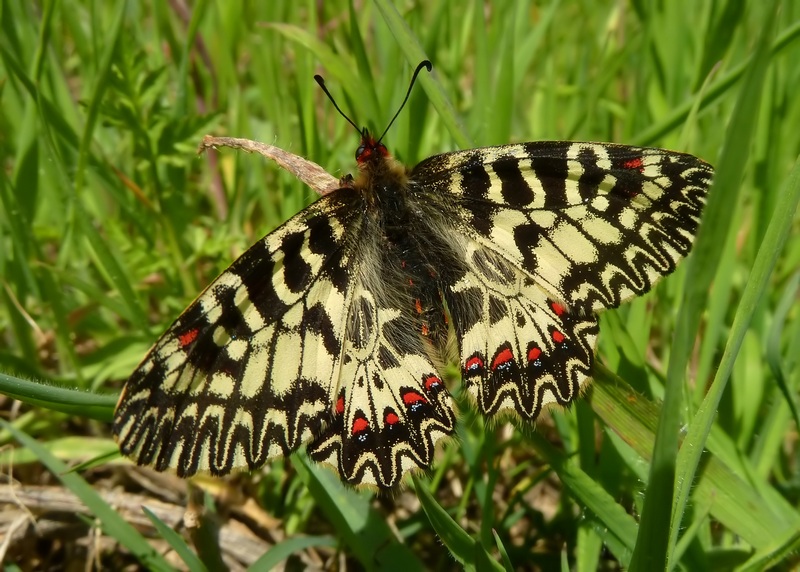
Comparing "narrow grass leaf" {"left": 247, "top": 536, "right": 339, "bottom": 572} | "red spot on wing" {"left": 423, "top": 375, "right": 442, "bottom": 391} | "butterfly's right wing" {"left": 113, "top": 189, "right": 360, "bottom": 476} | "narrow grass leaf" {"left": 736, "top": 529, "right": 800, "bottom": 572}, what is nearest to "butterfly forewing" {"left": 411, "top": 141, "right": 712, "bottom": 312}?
"red spot on wing" {"left": 423, "top": 375, "right": 442, "bottom": 391}

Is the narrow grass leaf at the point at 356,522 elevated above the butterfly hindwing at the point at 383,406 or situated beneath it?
situated beneath

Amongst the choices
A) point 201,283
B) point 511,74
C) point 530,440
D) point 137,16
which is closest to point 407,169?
point 511,74

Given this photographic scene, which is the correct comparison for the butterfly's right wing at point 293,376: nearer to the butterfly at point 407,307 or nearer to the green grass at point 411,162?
the butterfly at point 407,307

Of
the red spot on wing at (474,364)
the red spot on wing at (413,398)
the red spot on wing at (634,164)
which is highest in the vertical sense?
the red spot on wing at (634,164)

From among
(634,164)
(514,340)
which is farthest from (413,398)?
(634,164)

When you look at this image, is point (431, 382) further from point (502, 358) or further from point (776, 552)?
point (776, 552)

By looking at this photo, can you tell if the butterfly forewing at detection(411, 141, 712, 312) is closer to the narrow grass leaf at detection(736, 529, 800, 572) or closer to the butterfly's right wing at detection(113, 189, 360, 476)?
the butterfly's right wing at detection(113, 189, 360, 476)

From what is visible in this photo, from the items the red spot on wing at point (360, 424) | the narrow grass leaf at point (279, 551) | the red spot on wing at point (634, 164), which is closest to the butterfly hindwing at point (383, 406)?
the red spot on wing at point (360, 424)
